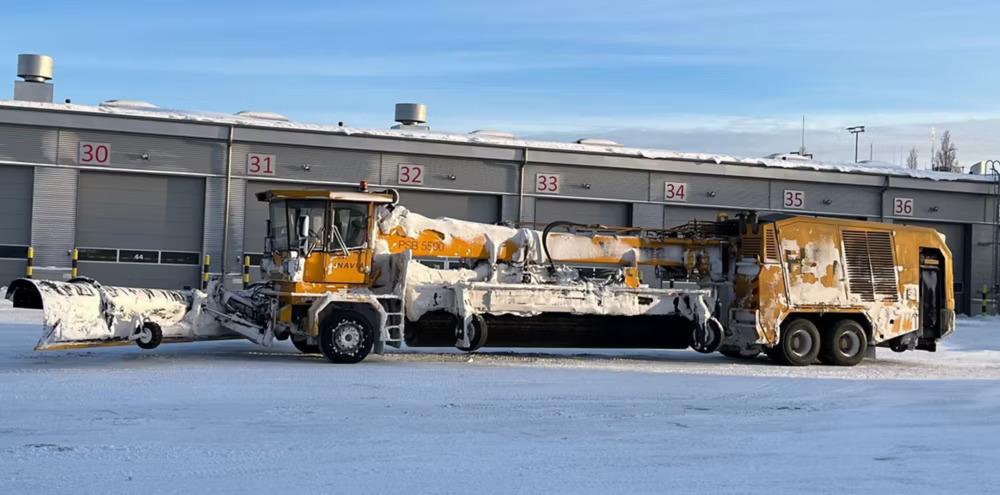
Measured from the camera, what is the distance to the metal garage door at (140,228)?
29.5m

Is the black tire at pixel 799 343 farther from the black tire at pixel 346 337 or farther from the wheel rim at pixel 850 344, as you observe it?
the black tire at pixel 346 337

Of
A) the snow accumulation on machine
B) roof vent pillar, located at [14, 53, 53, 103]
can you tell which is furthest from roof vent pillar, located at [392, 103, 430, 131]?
the snow accumulation on machine

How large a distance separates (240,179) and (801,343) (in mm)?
16553

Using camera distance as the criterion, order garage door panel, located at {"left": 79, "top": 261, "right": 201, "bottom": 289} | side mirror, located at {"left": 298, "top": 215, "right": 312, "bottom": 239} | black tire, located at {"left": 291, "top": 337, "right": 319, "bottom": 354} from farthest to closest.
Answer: garage door panel, located at {"left": 79, "top": 261, "right": 201, "bottom": 289} → black tire, located at {"left": 291, "top": 337, "right": 319, "bottom": 354} → side mirror, located at {"left": 298, "top": 215, "right": 312, "bottom": 239}

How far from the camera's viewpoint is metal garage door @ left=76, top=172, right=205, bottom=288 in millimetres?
29500

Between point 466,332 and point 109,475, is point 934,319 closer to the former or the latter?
point 466,332

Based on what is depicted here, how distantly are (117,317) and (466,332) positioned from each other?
205 inches

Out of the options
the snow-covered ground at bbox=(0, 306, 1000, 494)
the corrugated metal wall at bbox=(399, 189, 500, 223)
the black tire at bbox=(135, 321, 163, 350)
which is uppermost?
the corrugated metal wall at bbox=(399, 189, 500, 223)

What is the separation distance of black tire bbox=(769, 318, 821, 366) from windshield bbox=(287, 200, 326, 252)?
8213 millimetres

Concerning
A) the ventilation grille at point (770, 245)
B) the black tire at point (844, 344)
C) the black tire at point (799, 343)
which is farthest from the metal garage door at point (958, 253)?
the ventilation grille at point (770, 245)

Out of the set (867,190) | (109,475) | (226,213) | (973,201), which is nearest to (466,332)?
(109,475)

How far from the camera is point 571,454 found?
962 centimetres

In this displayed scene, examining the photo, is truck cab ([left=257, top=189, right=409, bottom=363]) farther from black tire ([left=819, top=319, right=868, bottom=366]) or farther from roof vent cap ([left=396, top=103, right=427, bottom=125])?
roof vent cap ([left=396, top=103, right=427, bottom=125])

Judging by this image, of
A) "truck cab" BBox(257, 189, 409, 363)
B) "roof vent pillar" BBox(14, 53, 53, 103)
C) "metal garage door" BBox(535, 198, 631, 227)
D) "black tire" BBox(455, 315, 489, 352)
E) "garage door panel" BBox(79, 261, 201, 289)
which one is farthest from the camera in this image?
"metal garage door" BBox(535, 198, 631, 227)
